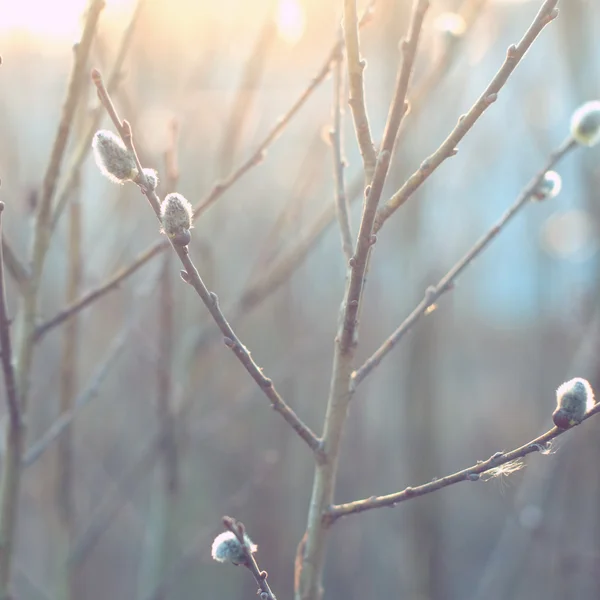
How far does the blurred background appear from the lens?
1.82 meters

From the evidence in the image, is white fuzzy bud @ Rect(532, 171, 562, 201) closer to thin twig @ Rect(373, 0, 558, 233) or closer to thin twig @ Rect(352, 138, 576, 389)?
thin twig @ Rect(352, 138, 576, 389)

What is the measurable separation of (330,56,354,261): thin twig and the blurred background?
3.7 inches

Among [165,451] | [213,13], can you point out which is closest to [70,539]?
[165,451]

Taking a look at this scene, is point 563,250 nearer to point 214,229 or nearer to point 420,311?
point 214,229

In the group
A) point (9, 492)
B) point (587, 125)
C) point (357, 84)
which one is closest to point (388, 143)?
point (357, 84)

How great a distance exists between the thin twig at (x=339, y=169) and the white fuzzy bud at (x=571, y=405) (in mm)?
354

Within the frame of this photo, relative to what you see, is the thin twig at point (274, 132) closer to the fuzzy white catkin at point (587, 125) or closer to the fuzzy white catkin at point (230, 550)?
the fuzzy white catkin at point (587, 125)

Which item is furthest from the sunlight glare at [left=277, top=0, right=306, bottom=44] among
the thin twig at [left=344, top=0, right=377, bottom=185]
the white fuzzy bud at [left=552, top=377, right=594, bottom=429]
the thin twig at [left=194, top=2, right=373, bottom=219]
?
the white fuzzy bud at [left=552, top=377, right=594, bottom=429]

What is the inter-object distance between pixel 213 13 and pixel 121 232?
49.9 inches

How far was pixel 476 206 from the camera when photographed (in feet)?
19.8

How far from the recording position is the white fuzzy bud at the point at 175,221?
688 millimetres

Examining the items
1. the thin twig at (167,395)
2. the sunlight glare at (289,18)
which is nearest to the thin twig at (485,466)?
the thin twig at (167,395)

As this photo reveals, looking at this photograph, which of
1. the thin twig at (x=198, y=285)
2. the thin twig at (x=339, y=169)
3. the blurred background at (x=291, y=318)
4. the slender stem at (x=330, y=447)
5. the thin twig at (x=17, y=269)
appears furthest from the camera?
the blurred background at (x=291, y=318)

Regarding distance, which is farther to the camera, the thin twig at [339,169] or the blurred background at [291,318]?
the blurred background at [291,318]
